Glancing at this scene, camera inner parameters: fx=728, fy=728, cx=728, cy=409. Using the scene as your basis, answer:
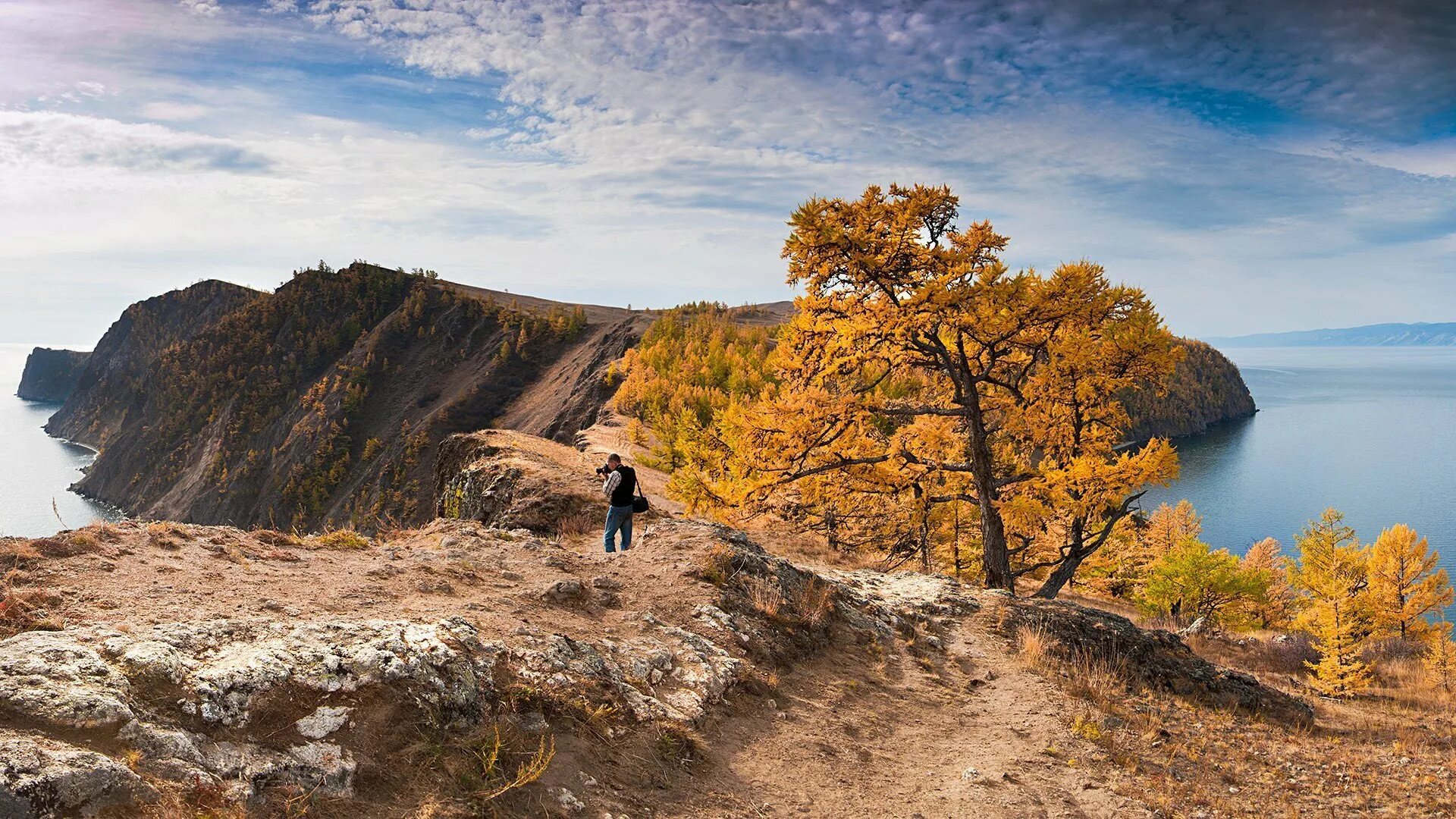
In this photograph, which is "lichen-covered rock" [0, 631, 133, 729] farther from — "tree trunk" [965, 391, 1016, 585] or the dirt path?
"tree trunk" [965, 391, 1016, 585]

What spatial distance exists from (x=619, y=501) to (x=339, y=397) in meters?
102

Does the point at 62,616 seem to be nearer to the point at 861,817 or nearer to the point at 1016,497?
the point at 861,817

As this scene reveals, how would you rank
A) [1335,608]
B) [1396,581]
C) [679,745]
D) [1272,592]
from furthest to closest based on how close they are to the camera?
[1272,592] → [1396,581] → [1335,608] → [679,745]

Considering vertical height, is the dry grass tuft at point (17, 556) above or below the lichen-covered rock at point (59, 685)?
above

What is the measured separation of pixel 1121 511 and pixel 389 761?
16.5 m

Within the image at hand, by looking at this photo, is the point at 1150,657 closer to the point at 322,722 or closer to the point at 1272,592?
the point at 322,722

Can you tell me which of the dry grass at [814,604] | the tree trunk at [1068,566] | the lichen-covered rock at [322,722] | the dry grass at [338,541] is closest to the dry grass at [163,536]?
the dry grass at [338,541]

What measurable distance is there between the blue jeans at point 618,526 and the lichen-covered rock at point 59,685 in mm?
8891

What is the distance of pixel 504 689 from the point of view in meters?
6.71

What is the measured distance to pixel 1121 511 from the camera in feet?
55.9

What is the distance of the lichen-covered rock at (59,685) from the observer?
469 cm

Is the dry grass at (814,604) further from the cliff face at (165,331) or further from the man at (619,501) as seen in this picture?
the cliff face at (165,331)

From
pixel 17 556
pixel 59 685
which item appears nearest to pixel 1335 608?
pixel 59 685

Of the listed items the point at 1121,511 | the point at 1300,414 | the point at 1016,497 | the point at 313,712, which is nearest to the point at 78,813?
the point at 313,712
